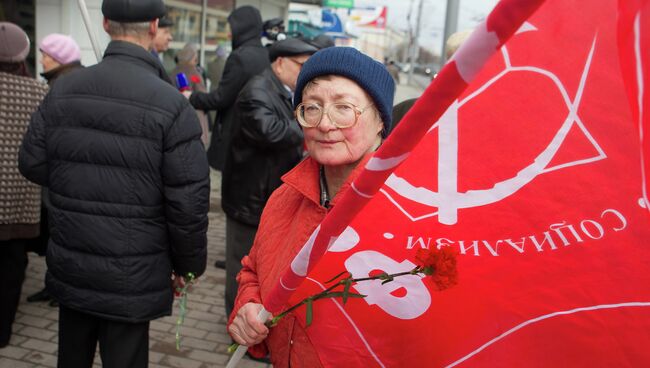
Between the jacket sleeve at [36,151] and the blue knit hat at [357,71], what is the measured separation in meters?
1.43

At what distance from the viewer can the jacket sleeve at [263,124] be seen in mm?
3568

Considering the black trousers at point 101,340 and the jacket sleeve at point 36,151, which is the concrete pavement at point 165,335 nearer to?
the black trousers at point 101,340

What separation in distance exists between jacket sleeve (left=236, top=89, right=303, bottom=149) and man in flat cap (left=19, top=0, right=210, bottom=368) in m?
0.95

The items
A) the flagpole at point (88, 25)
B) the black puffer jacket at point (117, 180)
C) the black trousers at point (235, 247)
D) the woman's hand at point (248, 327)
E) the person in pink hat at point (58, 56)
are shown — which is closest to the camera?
the woman's hand at point (248, 327)

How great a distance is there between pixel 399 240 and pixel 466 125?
313mm

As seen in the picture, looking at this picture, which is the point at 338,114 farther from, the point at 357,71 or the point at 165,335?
the point at 165,335

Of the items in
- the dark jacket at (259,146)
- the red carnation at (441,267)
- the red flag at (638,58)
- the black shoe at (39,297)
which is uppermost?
the red flag at (638,58)

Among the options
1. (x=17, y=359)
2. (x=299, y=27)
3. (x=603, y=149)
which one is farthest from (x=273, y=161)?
(x=299, y=27)

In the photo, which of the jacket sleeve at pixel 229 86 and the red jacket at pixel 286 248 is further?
the jacket sleeve at pixel 229 86

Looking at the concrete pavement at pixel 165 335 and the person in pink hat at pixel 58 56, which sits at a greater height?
the person in pink hat at pixel 58 56

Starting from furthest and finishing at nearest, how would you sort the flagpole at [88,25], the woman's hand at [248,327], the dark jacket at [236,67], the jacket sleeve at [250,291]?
the dark jacket at [236,67] → the flagpole at [88,25] → the jacket sleeve at [250,291] → the woman's hand at [248,327]

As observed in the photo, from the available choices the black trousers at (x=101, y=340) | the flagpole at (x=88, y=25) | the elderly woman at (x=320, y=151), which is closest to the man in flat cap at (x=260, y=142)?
the flagpole at (x=88, y=25)

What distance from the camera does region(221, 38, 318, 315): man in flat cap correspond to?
3609 millimetres

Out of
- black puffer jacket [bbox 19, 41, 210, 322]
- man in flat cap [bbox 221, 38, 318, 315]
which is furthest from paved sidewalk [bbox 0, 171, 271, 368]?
black puffer jacket [bbox 19, 41, 210, 322]
